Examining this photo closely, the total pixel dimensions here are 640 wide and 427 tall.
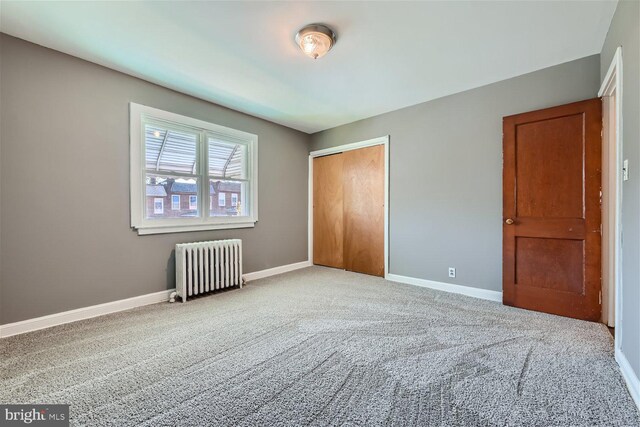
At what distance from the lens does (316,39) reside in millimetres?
2203

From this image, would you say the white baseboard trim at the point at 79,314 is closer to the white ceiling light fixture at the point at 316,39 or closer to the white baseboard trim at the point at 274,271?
the white baseboard trim at the point at 274,271

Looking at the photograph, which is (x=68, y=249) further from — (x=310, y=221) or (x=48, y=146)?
(x=310, y=221)

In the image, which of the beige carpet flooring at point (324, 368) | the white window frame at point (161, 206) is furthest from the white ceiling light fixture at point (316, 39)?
the beige carpet flooring at point (324, 368)

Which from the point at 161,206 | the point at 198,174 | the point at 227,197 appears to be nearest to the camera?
the point at 161,206

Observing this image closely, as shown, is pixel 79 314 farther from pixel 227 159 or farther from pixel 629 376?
pixel 629 376

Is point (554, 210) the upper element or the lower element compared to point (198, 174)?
lower

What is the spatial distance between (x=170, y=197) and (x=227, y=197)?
2.54 ft

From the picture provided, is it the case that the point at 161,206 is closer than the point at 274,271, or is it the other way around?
the point at 161,206

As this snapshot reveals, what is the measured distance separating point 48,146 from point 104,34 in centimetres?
110

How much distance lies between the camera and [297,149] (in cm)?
484

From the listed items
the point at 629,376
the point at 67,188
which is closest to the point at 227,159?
the point at 67,188

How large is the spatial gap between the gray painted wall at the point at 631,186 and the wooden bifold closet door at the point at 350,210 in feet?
8.44

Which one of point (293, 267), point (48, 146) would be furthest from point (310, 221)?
point (48, 146)

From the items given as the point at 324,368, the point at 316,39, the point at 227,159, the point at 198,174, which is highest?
the point at 316,39
